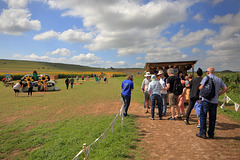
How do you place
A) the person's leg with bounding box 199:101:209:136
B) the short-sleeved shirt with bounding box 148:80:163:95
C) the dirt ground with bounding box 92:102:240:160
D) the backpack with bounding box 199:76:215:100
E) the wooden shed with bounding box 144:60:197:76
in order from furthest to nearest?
the wooden shed with bounding box 144:60:197:76 < the short-sleeved shirt with bounding box 148:80:163:95 < the person's leg with bounding box 199:101:209:136 < the backpack with bounding box 199:76:215:100 < the dirt ground with bounding box 92:102:240:160

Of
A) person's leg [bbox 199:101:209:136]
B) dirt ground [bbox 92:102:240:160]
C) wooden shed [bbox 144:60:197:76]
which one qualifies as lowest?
dirt ground [bbox 92:102:240:160]

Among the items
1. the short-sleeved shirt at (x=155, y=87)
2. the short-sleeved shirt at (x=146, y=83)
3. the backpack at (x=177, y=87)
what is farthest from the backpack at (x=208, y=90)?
the short-sleeved shirt at (x=146, y=83)

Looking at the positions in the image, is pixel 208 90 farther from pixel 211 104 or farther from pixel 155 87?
pixel 155 87

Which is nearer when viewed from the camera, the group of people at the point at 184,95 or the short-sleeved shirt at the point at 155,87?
the group of people at the point at 184,95

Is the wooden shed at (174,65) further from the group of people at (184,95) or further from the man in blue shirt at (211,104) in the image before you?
the man in blue shirt at (211,104)

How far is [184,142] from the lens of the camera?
425cm

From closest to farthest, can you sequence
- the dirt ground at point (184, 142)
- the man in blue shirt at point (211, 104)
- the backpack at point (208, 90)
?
the dirt ground at point (184, 142), the backpack at point (208, 90), the man in blue shirt at point (211, 104)

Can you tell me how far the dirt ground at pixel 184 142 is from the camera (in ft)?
11.8

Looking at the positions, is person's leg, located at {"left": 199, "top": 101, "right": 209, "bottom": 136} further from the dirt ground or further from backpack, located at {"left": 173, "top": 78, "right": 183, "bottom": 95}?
backpack, located at {"left": 173, "top": 78, "right": 183, "bottom": 95}

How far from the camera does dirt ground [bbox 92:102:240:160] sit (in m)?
3.59

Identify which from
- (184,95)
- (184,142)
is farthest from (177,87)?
(184,142)

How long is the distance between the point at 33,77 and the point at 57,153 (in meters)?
18.4

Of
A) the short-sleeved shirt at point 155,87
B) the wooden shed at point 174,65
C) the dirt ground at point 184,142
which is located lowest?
the dirt ground at point 184,142

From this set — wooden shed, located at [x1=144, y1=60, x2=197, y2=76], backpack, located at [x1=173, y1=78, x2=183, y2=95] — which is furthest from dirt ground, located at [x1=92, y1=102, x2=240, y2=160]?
wooden shed, located at [x1=144, y1=60, x2=197, y2=76]
